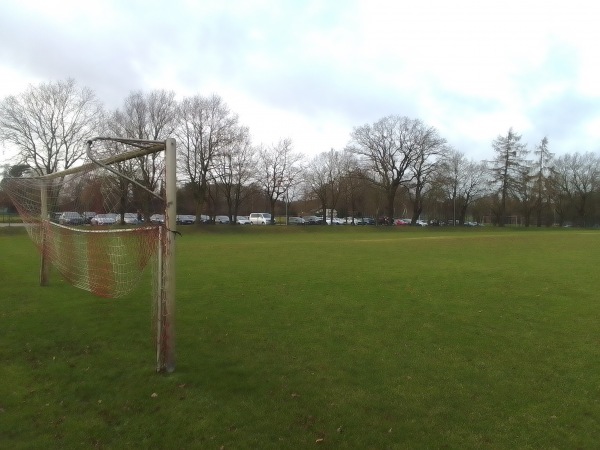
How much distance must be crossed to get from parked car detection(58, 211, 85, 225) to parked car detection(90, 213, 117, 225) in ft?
1.84

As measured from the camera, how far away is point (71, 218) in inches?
428

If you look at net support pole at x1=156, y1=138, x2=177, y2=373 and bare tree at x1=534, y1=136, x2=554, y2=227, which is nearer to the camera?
net support pole at x1=156, y1=138, x2=177, y2=373

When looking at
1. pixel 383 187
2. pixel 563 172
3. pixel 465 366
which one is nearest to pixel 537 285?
pixel 465 366

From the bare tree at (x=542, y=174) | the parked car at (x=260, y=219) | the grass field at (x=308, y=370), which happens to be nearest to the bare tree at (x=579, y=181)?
the bare tree at (x=542, y=174)

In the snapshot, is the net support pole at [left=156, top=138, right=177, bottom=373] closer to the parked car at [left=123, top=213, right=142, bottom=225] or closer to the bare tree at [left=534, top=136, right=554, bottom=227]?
the parked car at [left=123, top=213, right=142, bottom=225]

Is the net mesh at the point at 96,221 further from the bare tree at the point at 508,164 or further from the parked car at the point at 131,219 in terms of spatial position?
the bare tree at the point at 508,164

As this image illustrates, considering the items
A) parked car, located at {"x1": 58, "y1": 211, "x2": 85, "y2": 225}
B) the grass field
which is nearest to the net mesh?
parked car, located at {"x1": 58, "y1": 211, "x2": 85, "y2": 225}

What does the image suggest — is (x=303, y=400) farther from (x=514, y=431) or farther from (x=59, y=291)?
(x=59, y=291)

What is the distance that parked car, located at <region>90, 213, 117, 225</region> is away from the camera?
978 cm

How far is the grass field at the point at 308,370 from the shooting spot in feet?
13.8

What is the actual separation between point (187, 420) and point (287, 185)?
63.0m

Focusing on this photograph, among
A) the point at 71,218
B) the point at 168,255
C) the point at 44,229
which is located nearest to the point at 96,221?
the point at 71,218

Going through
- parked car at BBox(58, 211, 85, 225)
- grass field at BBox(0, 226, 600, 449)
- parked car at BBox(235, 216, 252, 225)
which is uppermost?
parked car at BBox(58, 211, 85, 225)

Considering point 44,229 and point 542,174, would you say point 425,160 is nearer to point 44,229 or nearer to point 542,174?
point 542,174
